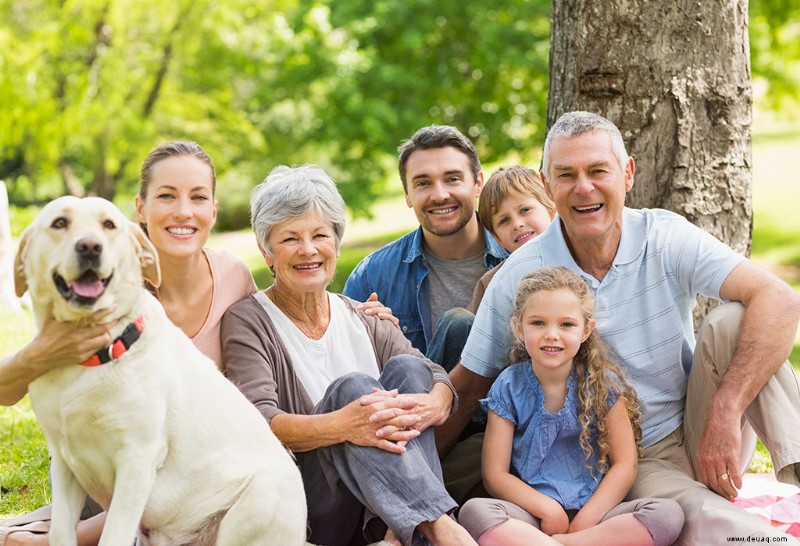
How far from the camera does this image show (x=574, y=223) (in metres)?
3.71

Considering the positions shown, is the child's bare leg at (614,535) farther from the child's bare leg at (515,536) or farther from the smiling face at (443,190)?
the smiling face at (443,190)

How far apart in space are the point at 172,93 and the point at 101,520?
1459 centimetres

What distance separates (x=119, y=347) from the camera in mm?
2752

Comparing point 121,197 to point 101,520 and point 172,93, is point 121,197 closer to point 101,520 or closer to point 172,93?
point 172,93

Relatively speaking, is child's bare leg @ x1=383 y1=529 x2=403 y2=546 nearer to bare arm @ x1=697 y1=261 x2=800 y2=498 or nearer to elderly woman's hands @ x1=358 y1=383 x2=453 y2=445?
elderly woman's hands @ x1=358 y1=383 x2=453 y2=445

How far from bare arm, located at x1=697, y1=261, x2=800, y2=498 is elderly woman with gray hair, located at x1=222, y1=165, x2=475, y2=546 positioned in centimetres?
104

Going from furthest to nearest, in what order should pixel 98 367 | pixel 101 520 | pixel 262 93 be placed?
pixel 262 93, pixel 101 520, pixel 98 367

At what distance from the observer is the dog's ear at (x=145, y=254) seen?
2773 millimetres

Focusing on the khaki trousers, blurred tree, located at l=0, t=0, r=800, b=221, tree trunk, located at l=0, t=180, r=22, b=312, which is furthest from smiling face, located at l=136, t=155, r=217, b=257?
blurred tree, located at l=0, t=0, r=800, b=221

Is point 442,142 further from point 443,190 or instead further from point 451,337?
point 451,337

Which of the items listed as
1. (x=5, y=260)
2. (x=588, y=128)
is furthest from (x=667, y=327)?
(x=5, y=260)

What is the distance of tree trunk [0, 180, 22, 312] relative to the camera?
8.71 metres

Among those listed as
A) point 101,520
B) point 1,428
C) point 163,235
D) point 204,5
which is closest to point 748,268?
point 163,235

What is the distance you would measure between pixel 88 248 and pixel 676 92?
322 centimetres
